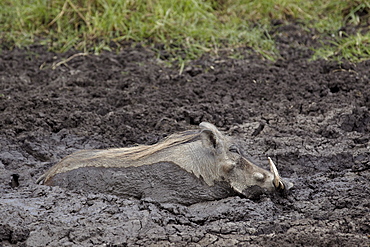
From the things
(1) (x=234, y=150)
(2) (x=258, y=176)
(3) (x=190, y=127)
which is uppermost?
(1) (x=234, y=150)

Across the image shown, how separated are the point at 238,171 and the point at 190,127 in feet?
3.27

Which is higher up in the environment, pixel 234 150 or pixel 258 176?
pixel 234 150

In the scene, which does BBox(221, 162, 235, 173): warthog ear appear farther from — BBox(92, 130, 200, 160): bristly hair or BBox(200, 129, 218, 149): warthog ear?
BBox(92, 130, 200, 160): bristly hair

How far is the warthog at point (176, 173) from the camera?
3.13 metres

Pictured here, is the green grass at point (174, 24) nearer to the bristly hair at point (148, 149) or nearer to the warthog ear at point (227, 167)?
the bristly hair at point (148, 149)

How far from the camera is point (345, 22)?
6.45 metres

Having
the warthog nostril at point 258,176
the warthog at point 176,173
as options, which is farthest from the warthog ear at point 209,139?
the warthog nostril at point 258,176

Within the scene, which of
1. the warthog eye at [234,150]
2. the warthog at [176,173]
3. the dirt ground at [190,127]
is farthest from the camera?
the warthog eye at [234,150]

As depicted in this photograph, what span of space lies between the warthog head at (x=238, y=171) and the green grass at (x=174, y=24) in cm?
235

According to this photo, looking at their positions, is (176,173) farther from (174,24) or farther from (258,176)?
(174,24)

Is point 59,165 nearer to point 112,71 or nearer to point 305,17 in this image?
point 112,71

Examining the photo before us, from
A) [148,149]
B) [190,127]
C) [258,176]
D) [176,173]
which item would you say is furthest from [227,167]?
[190,127]

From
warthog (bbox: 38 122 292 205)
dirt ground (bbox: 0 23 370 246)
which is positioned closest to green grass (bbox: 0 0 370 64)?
dirt ground (bbox: 0 23 370 246)

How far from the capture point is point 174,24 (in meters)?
6.09
